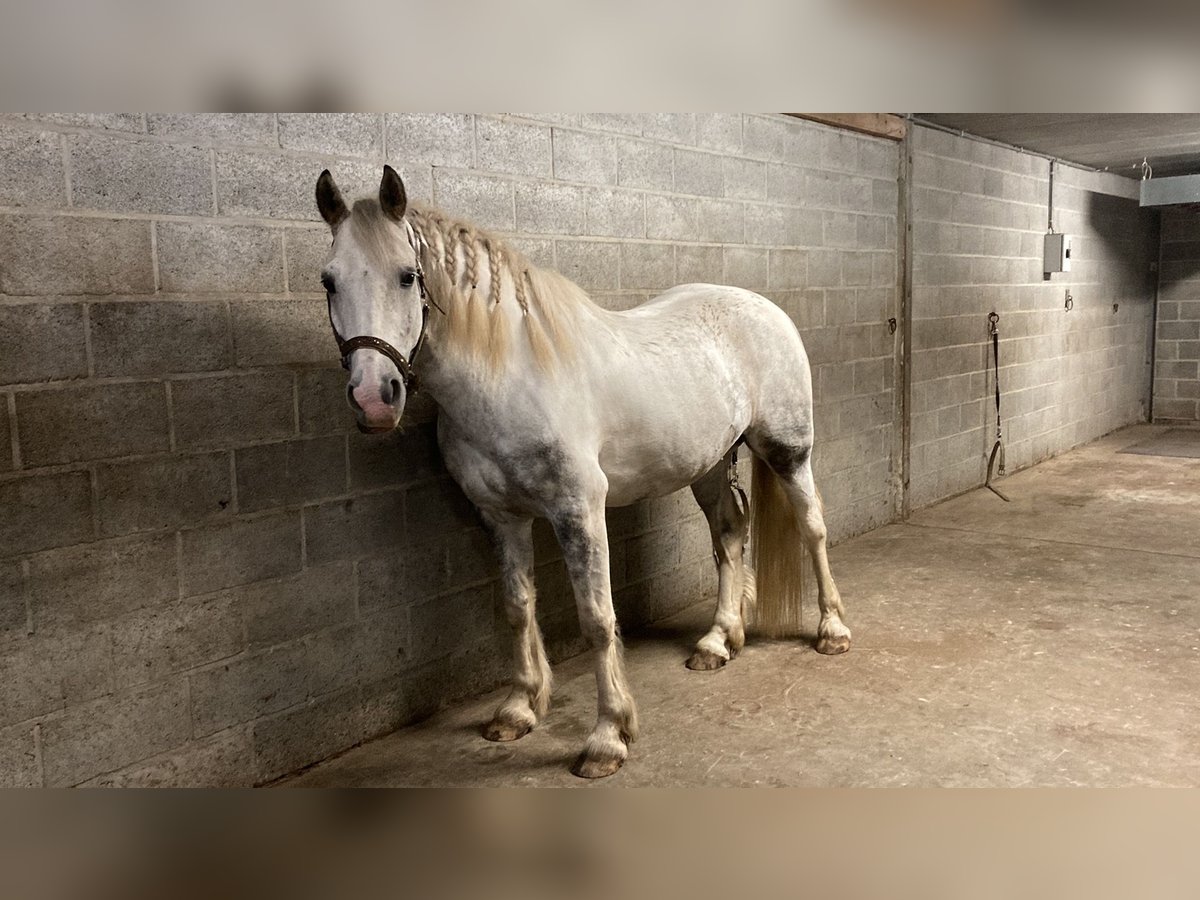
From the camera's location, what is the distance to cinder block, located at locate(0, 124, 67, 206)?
166 cm

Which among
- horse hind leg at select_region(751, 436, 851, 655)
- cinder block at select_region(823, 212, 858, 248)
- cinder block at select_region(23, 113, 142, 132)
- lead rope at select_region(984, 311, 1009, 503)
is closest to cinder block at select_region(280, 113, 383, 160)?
cinder block at select_region(23, 113, 142, 132)

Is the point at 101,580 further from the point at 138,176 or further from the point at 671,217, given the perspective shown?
the point at 671,217

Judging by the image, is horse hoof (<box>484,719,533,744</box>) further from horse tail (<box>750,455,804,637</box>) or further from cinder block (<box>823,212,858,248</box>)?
cinder block (<box>823,212,858,248</box>)

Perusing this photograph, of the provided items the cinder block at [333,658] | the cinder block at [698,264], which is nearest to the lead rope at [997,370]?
the cinder block at [698,264]

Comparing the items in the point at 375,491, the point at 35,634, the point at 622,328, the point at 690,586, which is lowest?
the point at 690,586

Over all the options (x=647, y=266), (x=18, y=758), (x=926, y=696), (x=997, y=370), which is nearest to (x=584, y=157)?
(x=647, y=266)

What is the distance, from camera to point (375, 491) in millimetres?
2367

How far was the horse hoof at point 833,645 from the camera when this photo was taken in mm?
2953

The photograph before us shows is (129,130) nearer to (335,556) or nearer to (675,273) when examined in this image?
(335,556)

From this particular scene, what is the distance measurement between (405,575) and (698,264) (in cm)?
165

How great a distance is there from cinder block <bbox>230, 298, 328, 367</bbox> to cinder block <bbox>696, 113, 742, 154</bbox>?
1703 millimetres

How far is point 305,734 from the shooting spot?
224 centimetres

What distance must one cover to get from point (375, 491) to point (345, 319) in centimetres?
73
